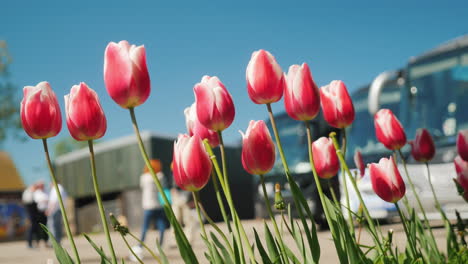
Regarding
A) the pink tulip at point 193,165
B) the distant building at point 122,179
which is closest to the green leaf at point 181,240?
the pink tulip at point 193,165

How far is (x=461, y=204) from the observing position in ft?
31.9

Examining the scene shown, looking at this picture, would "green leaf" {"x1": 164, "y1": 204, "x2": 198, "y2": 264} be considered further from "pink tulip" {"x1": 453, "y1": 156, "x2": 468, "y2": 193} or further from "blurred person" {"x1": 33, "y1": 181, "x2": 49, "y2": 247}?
"blurred person" {"x1": 33, "y1": 181, "x2": 49, "y2": 247}

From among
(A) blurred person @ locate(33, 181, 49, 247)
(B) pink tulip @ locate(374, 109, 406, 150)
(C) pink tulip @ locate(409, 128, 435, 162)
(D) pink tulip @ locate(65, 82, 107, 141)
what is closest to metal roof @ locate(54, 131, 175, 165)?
(A) blurred person @ locate(33, 181, 49, 247)

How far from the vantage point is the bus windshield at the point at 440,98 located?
10.7 m

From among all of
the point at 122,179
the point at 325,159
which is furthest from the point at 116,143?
the point at 325,159

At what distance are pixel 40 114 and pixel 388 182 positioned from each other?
3.68ft

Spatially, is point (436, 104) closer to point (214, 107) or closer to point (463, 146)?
point (463, 146)

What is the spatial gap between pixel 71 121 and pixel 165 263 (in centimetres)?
48

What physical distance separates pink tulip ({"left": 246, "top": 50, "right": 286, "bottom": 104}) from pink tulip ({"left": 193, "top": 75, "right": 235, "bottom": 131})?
8 centimetres

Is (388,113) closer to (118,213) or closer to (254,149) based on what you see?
(254,149)

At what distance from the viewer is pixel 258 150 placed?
5.99 feet

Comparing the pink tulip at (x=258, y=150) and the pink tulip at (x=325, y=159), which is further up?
the pink tulip at (x=258, y=150)

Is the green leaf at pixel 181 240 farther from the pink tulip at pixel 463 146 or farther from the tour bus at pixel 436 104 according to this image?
the tour bus at pixel 436 104

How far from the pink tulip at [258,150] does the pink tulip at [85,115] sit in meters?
0.42
